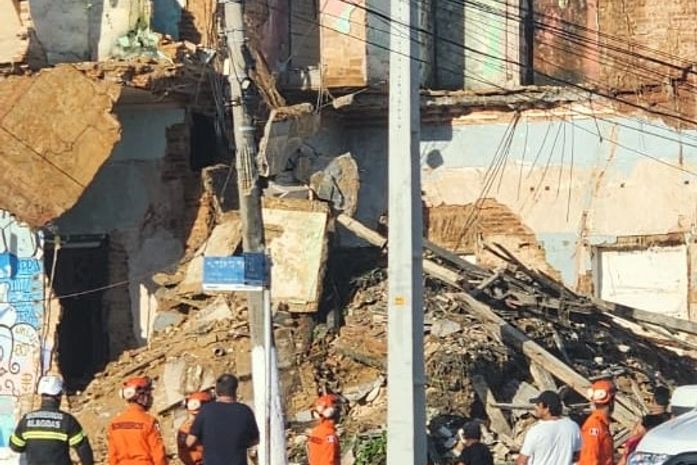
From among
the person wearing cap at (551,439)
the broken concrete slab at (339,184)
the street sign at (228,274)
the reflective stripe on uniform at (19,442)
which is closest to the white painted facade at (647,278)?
the broken concrete slab at (339,184)

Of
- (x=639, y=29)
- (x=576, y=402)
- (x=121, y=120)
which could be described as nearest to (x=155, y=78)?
Result: (x=121, y=120)

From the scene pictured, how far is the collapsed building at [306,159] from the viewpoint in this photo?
19266mm

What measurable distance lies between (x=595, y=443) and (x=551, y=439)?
543mm

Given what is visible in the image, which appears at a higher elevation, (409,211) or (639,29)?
(639,29)

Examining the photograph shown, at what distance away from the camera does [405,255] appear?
14422mm

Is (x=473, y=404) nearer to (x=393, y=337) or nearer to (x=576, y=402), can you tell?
(x=576, y=402)

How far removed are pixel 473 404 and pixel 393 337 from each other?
3508mm

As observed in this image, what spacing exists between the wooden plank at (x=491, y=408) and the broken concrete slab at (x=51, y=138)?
5471mm

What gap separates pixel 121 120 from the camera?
69.1 feet

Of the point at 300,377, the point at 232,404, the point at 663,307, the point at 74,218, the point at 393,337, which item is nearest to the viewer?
the point at 232,404

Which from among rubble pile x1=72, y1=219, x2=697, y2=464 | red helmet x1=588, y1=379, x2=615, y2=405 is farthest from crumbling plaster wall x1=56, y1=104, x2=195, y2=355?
red helmet x1=588, y1=379, x2=615, y2=405

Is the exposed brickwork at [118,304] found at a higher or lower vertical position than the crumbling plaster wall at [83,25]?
lower

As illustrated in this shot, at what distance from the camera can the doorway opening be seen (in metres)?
20.6

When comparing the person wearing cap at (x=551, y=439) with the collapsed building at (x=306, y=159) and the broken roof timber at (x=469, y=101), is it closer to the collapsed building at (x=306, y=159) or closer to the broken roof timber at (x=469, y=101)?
the collapsed building at (x=306, y=159)
